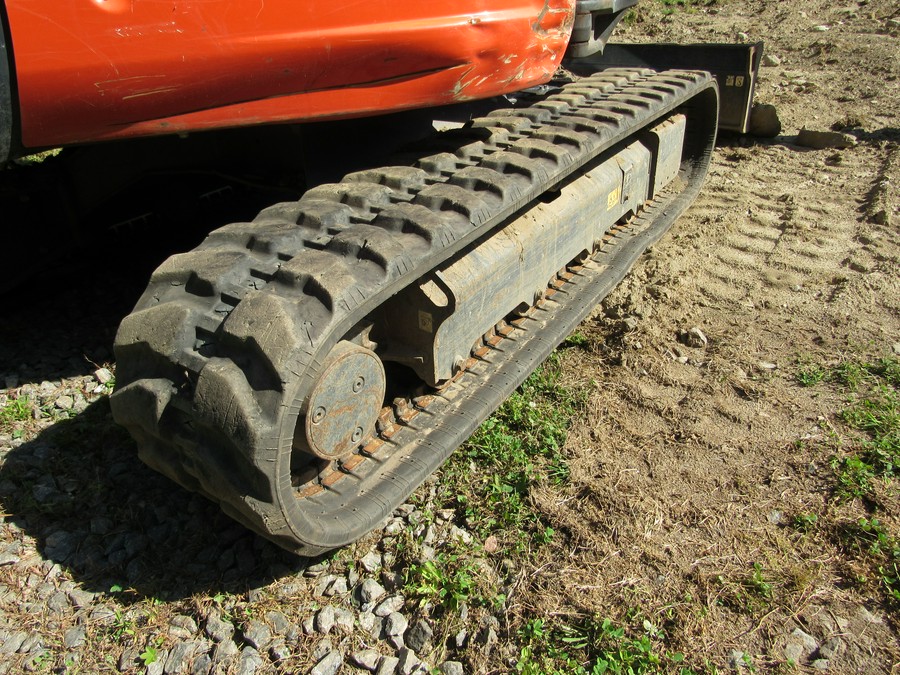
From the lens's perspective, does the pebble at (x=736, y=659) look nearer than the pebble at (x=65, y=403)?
Yes

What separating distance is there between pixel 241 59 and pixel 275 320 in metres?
0.85

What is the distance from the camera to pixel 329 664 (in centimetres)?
206

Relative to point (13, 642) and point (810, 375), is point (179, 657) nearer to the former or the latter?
point (13, 642)

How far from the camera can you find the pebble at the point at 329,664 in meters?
2.05

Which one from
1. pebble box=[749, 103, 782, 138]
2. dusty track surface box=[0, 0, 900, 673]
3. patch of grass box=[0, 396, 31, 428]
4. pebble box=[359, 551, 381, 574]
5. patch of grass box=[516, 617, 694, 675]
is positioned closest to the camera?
patch of grass box=[516, 617, 694, 675]

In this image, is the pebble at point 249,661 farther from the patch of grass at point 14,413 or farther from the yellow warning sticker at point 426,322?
the patch of grass at point 14,413

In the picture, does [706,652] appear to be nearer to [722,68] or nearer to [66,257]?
[66,257]

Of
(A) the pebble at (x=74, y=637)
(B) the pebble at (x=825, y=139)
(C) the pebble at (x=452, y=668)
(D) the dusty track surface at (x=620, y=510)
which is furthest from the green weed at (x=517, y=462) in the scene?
(B) the pebble at (x=825, y=139)

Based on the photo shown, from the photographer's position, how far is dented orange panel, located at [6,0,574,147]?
75.5 inches

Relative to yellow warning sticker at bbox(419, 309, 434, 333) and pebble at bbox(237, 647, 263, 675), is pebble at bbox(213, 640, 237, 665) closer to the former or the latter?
pebble at bbox(237, 647, 263, 675)

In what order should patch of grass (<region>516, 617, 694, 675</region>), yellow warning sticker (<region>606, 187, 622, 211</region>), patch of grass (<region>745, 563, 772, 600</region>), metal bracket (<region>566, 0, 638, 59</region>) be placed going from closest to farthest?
patch of grass (<region>516, 617, 694, 675</region>)
patch of grass (<region>745, 563, 772, 600</region>)
metal bracket (<region>566, 0, 638, 59</region>)
yellow warning sticker (<region>606, 187, 622, 211</region>)

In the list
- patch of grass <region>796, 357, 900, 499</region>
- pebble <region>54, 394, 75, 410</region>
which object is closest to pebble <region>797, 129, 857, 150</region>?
patch of grass <region>796, 357, 900, 499</region>

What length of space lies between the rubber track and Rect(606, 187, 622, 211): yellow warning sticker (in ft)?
3.75

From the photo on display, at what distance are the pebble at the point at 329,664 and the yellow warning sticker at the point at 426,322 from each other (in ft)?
3.51
